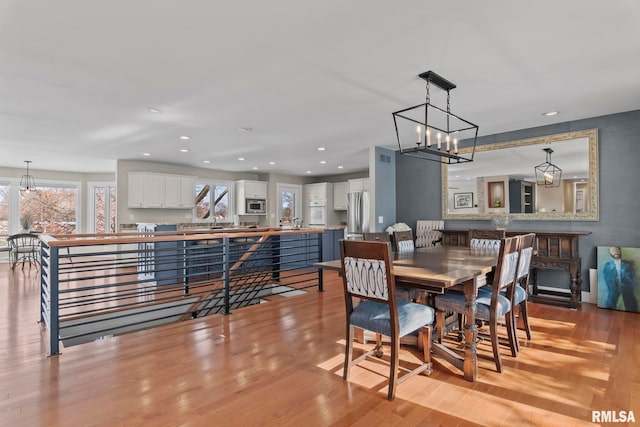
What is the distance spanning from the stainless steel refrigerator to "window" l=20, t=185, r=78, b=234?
25.0 feet

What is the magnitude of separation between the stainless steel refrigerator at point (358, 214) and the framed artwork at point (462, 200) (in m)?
1.89

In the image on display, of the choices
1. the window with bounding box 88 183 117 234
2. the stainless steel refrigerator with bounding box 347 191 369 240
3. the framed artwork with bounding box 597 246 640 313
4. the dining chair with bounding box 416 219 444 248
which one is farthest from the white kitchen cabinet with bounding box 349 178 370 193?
the window with bounding box 88 183 117 234

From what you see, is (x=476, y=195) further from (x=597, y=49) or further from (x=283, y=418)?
(x=283, y=418)

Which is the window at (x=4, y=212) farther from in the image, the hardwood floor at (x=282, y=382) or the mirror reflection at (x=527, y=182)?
the mirror reflection at (x=527, y=182)

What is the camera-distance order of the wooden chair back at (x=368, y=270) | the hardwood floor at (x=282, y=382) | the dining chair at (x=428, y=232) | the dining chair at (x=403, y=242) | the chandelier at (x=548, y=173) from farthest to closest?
the dining chair at (x=428, y=232), the chandelier at (x=548, y=173), the dining chair at (x=403, y=242), the wooden chair back at (x=368, y=270), the hardwood floor at (x=282, y=382)

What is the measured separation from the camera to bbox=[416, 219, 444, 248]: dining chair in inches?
225

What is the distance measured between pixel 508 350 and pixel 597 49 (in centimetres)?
246

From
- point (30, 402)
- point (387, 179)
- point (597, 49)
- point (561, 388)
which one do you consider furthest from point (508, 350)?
point (387, 179)

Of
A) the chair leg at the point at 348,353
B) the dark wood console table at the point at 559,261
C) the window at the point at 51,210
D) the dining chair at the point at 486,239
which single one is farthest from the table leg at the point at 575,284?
the window at the point at 51,210

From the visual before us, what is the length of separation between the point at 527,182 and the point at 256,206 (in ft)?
21.1

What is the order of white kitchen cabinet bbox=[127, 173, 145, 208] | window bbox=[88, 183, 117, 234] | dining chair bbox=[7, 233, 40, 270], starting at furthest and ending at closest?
window bbox=[88, 183, 117, 234] → white kitchen cabinet bbox=[127, 173, 145, 208] → dining chair bbox=[7, 233, 40, 270]

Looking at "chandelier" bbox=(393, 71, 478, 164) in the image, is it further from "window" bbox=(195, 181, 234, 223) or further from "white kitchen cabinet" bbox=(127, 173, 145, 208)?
"white kitchen cabinet" bbox=(127, 173, 145, 208)

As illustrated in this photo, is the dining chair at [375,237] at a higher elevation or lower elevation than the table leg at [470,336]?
higher

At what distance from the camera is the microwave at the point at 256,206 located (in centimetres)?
909
